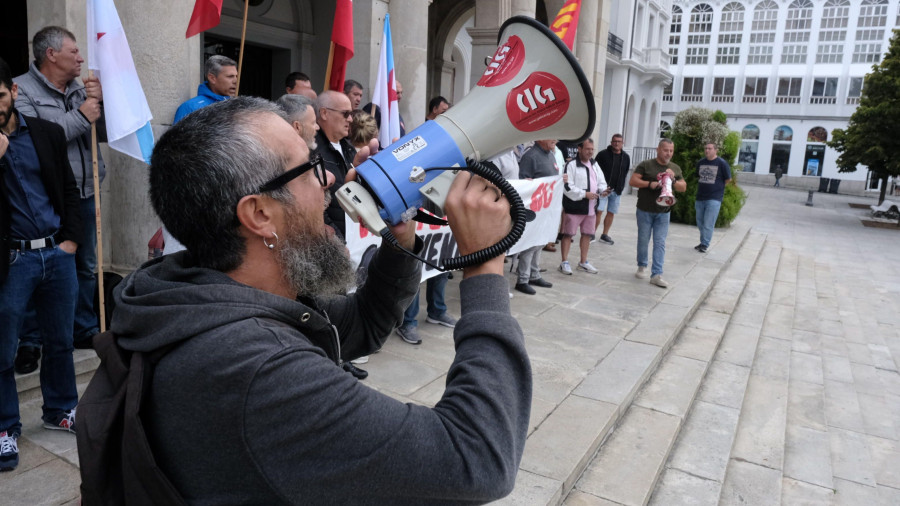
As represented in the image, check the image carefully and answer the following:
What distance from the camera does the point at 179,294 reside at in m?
1.02

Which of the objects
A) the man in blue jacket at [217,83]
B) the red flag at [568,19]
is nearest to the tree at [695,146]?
the red flag at [568,19]

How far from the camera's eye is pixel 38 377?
3.65 m

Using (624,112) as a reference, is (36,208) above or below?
below

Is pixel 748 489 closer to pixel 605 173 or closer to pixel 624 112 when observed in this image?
pixel 605 173

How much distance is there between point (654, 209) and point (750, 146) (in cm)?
4803

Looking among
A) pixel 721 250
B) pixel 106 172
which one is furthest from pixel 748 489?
pixel 721 250

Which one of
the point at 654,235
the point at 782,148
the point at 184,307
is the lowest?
the point at 654,235

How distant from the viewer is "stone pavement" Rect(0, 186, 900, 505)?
338cm

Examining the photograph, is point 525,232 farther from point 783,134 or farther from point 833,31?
point 833,31

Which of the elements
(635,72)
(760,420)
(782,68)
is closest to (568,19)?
(760,420)

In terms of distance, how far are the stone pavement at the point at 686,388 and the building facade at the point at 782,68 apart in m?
43.8

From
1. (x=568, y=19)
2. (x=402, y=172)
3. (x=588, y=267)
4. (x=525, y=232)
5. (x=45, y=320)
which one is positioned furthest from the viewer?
(x=588, y=267)

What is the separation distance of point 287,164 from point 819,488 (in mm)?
3995

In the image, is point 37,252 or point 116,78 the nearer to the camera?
point 37,252
